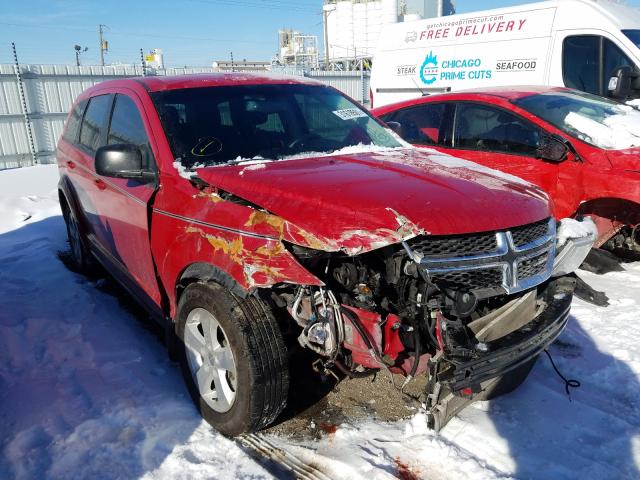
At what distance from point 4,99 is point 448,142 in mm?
12433

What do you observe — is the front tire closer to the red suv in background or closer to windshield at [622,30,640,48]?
the red suv in background

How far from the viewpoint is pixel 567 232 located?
9.67ft

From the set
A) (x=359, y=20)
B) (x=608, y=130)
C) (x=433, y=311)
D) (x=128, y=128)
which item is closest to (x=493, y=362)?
(x=433, y=311)

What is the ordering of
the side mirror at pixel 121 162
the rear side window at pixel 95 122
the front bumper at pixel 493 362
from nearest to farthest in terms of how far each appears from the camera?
1. the front bumper at pixel 493 362
2. the side mirror at pixel 121 162
3. the rear side window at pixel 95 122

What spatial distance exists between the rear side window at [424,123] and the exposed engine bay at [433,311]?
327 centimetres

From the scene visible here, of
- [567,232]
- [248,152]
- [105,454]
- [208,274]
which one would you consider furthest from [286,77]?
[105,454]

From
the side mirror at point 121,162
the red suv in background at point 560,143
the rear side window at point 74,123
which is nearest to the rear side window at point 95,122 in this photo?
the rear side window at point 74,123

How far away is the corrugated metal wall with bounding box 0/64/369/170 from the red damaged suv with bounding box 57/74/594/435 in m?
10.9

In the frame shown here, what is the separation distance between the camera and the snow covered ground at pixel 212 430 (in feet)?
8.32

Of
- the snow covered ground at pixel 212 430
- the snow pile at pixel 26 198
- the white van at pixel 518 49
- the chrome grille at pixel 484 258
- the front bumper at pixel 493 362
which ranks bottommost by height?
the snow covered ground at pixel 212 430

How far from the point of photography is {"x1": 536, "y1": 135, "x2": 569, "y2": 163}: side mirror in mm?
4578

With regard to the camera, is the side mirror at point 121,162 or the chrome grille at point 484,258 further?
the side mirror at point 121,162

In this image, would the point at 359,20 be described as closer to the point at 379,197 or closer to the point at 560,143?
the point at 560,143

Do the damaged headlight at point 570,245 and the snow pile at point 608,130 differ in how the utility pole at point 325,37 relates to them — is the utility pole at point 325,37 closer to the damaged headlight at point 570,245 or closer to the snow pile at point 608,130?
the snow pile at point 608,130
